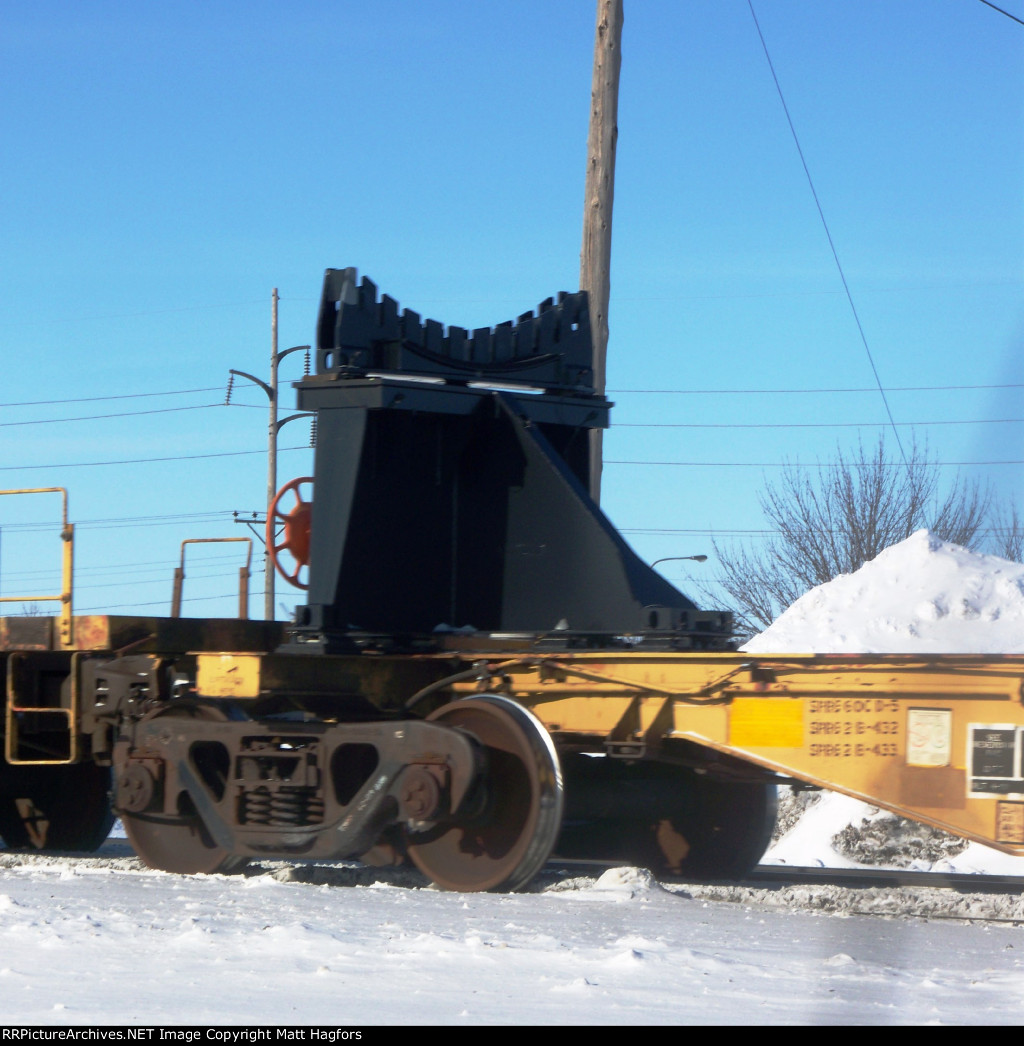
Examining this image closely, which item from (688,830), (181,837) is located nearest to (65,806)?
(181,837)

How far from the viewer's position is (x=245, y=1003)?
4867mm

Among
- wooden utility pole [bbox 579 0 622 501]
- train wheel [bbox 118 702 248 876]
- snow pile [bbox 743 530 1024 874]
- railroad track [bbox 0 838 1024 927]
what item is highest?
wooden utility pole [bbox 579 0 622 501]

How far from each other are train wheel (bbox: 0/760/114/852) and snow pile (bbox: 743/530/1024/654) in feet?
30.1

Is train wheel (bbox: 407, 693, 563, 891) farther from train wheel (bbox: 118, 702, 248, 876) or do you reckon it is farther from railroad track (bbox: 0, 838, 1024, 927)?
train wheel (bbox: 118, 702, 248, 876)

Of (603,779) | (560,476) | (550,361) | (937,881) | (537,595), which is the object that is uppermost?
(550,361)

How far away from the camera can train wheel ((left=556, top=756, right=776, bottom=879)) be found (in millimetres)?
9648

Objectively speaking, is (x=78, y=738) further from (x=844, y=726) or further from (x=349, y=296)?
(x=844, y=726)

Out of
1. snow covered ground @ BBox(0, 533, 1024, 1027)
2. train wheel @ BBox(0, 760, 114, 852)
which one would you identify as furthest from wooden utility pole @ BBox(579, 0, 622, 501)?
snow covered ground @ BBox(0, 533, 1024, 1027)

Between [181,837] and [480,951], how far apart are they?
12.1 feet

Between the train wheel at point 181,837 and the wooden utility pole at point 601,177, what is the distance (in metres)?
5.78

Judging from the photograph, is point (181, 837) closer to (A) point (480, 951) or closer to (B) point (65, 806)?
(B) point (65, 806)
